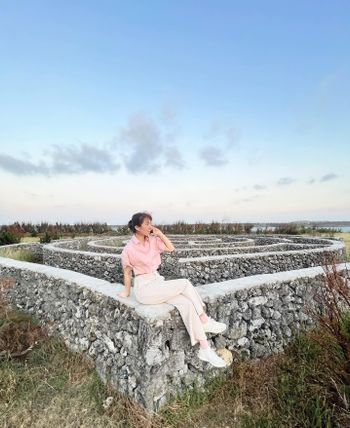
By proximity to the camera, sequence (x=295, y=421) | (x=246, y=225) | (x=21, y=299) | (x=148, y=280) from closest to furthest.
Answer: (x=295, y=421), (x=148, y=280), (x=21, y=299), (x=246, y=225)

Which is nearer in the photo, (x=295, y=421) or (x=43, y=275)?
(x=295, y=421)

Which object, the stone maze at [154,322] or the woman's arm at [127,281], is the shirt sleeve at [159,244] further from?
the stone maze at [154,322]

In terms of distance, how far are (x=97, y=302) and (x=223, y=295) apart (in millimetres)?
1571

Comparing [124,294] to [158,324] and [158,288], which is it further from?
[158,324]

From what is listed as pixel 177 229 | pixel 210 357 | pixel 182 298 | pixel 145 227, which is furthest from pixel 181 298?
pixel 177 229

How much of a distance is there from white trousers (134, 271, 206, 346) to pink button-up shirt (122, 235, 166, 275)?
19cm

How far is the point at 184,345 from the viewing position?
12.0ft

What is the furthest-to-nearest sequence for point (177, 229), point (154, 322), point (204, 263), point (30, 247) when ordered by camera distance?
point (177, 229) → point (30, 247) → point (204, 263) → point (154, 322)

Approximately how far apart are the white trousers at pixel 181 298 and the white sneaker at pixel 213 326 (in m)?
0.12

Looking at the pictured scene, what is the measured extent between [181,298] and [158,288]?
269 millimetres

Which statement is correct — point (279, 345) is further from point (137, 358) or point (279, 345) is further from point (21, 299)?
point (21, 299)

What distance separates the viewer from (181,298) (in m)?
3.70

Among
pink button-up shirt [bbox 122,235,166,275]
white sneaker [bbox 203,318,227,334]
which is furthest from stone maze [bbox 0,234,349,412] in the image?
pink button-up shirt [bbox 122,235,166,275]

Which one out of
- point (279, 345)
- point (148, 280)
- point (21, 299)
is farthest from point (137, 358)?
point (21, 299)
